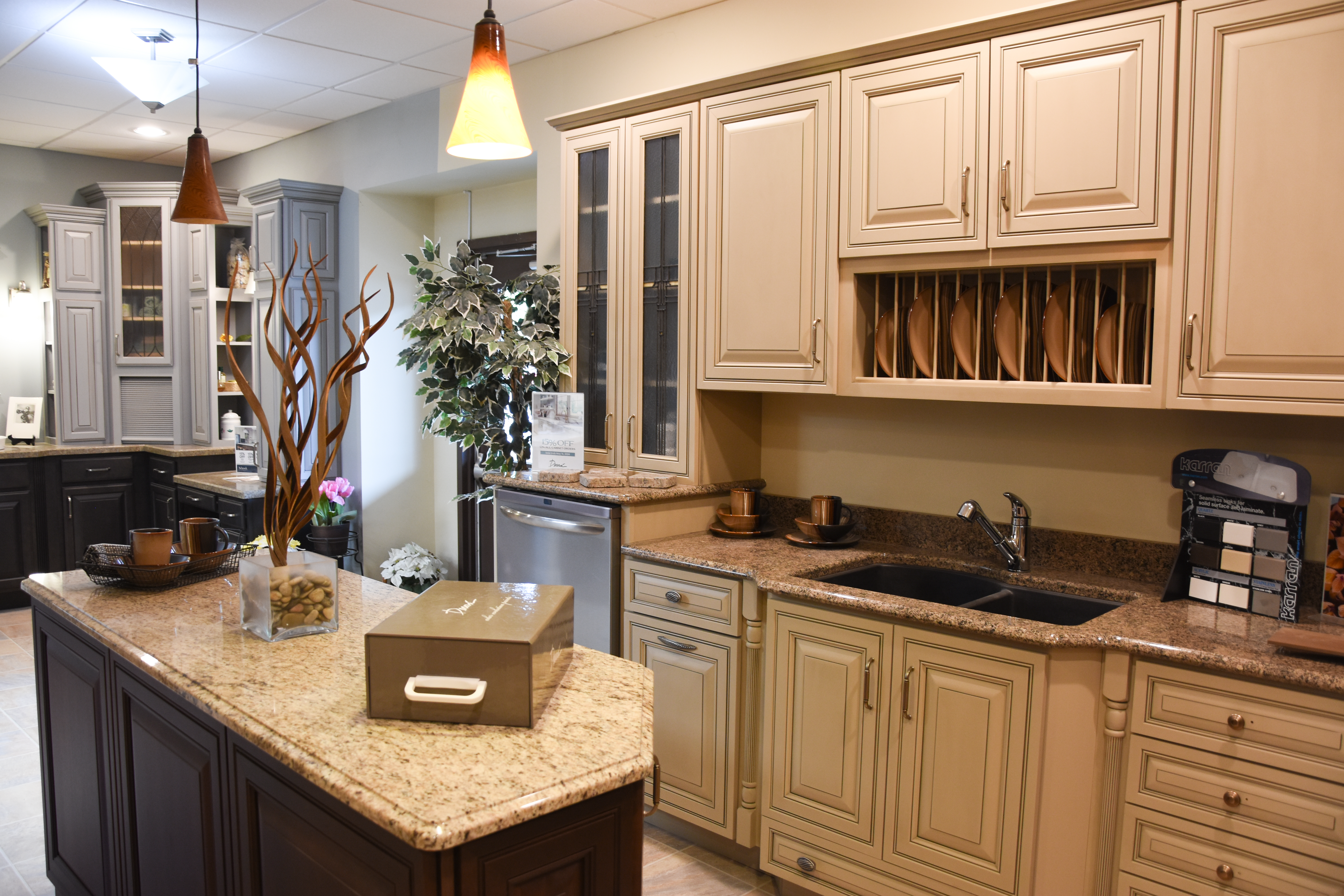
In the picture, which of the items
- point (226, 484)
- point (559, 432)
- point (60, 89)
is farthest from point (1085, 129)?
point (60, 89)

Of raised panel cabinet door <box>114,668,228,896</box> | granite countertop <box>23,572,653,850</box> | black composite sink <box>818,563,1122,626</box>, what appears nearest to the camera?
granite countertop <box>23,572,653,850</box>

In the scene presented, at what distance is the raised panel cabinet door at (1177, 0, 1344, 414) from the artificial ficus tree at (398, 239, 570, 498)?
2.16 metres

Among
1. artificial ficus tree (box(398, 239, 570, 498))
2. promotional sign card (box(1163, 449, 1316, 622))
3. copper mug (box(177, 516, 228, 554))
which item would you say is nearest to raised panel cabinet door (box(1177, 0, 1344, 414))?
promotional sign card (box(1163, 449, 1316, 622))

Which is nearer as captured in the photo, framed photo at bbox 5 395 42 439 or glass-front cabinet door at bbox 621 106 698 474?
glass-front cabinet door at bbox 621 106 698 474

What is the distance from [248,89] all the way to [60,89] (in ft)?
3.23

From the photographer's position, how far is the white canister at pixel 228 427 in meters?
6.22

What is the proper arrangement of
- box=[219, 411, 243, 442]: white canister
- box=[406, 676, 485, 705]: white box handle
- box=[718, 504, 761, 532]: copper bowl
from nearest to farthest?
1. box=[406, 676, 485, 705]: white box handle
2. box=[718, 504, 761, 532]: copper bowl
3. box=[219, 411, 243, 442]: white canister

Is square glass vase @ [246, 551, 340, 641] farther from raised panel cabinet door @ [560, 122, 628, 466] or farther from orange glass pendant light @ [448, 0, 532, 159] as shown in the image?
raised panel cabinet door @ [560, 122, 628, 466]

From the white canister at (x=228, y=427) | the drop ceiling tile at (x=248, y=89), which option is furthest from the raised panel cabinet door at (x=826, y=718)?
the white canister at (x=228, y=427)

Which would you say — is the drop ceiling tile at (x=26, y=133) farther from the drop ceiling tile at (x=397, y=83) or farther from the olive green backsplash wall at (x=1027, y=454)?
the olive green backsplash wall at (x=1027, y=454)

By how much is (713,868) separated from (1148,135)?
238 centimetres

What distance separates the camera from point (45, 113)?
17.8 feet

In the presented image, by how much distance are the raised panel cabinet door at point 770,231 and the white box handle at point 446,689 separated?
5.71ft

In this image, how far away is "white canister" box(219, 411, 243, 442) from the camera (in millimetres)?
6219
